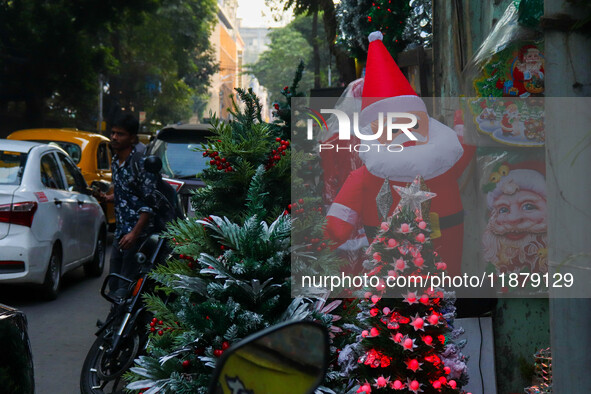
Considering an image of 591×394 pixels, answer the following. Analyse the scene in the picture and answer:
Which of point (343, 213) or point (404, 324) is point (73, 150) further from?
point (404, 324)

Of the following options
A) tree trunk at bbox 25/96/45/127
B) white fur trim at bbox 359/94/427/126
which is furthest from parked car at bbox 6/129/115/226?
tree trunk at bbox 25/96/45/127

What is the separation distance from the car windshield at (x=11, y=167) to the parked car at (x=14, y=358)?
5.49 m

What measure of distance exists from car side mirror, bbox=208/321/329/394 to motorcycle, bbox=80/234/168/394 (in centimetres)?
308

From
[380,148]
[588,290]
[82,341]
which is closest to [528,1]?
[380,148]

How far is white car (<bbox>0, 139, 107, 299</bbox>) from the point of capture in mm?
7387

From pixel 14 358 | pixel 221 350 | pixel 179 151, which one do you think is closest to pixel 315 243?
pixel 221 350

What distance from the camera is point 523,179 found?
13.4 feet

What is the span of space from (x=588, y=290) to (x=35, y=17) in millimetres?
23429

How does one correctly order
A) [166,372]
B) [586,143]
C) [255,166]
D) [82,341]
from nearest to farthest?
[586,143]
[166,372]
[255,166]
[82,341]

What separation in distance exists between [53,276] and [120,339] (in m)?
3.70

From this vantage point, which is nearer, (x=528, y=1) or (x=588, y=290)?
(x=588, y=290)

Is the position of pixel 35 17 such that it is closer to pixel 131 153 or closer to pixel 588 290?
pixel 131 153

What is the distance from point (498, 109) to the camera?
418cm

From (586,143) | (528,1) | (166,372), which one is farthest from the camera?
(528,1)
